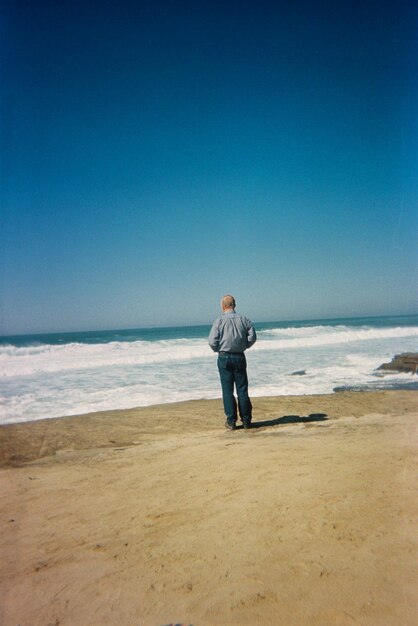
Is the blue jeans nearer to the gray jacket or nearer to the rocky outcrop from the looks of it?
the gray jacket

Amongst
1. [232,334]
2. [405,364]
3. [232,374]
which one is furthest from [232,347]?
[405,364]

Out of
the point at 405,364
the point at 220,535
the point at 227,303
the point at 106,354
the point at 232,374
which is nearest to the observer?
the point at 220,535

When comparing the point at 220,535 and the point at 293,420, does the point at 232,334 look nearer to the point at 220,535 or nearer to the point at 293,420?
the point at 293,420

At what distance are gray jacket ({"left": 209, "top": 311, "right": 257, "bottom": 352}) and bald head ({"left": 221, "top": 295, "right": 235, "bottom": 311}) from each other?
183mm

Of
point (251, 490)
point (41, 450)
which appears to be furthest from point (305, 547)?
point (41, 450)

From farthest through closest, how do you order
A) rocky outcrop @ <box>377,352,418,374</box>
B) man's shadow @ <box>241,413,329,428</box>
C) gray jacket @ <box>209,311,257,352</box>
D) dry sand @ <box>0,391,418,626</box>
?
rocky outcrop @ <box>377,352,418,374</box> < man's shadow @ <box>241,413,329,428</box> < gray jacket @ <box>209,311,257,352</box> < dry sand @ <box>0,391,418,626</box>

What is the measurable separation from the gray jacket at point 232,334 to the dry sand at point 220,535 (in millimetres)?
1496

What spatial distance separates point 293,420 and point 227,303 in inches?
102

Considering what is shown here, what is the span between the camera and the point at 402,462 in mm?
3539

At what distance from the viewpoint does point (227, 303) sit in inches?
247

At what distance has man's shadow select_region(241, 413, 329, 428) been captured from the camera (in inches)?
263

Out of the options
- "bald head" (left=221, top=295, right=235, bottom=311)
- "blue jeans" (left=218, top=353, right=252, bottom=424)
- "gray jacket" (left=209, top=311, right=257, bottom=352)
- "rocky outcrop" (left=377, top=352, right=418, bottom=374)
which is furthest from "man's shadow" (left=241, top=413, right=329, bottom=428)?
"rocky outcrop" (left=377, top=352, right=418, bottom=374)

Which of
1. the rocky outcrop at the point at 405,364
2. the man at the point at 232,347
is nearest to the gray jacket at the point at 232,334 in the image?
the man at the point at 232,347

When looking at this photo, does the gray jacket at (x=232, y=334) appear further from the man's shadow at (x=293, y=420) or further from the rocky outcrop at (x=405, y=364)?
the rocky outcrop at (x=405, y=364)
